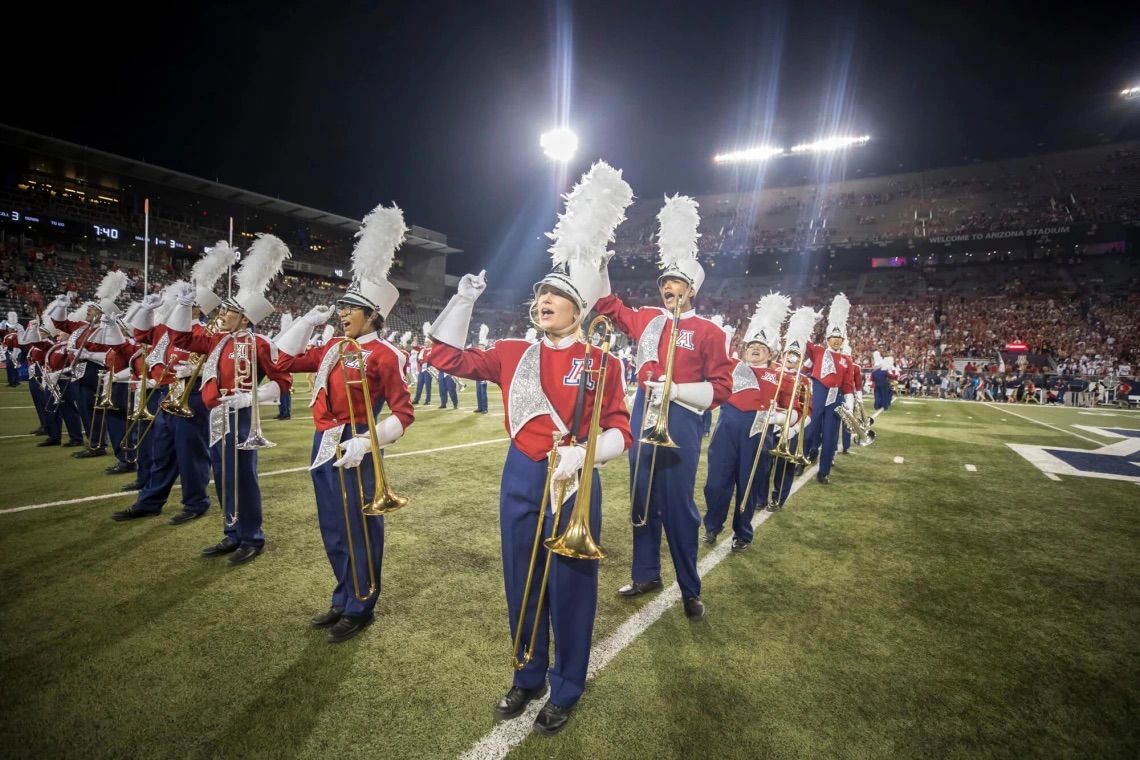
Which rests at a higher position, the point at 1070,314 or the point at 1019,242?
the point at 1019,242

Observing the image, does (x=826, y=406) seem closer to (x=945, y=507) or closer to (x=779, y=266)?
(x=945, y=507)

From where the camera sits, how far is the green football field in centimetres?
231

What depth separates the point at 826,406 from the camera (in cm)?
735

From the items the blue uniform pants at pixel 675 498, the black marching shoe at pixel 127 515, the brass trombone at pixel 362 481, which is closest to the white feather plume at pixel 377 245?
the brass trombone at pixel 362 481

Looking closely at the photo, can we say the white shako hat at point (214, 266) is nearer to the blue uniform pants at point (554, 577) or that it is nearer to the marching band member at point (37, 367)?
the blue uniform pants at point (554, 577)

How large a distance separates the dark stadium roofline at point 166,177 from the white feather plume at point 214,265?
26.5 meters

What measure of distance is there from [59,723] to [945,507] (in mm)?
8225

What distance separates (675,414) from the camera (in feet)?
11.8

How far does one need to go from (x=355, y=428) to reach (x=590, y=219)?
1.91 meters

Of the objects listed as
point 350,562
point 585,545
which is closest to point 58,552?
point 350,562

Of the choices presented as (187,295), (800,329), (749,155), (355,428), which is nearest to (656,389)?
(355,428)

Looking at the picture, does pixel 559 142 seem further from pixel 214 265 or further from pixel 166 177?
pixel 166 177

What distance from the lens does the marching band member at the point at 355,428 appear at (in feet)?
10.1

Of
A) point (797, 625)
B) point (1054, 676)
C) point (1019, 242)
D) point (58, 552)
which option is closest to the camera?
point (1054, 676)
